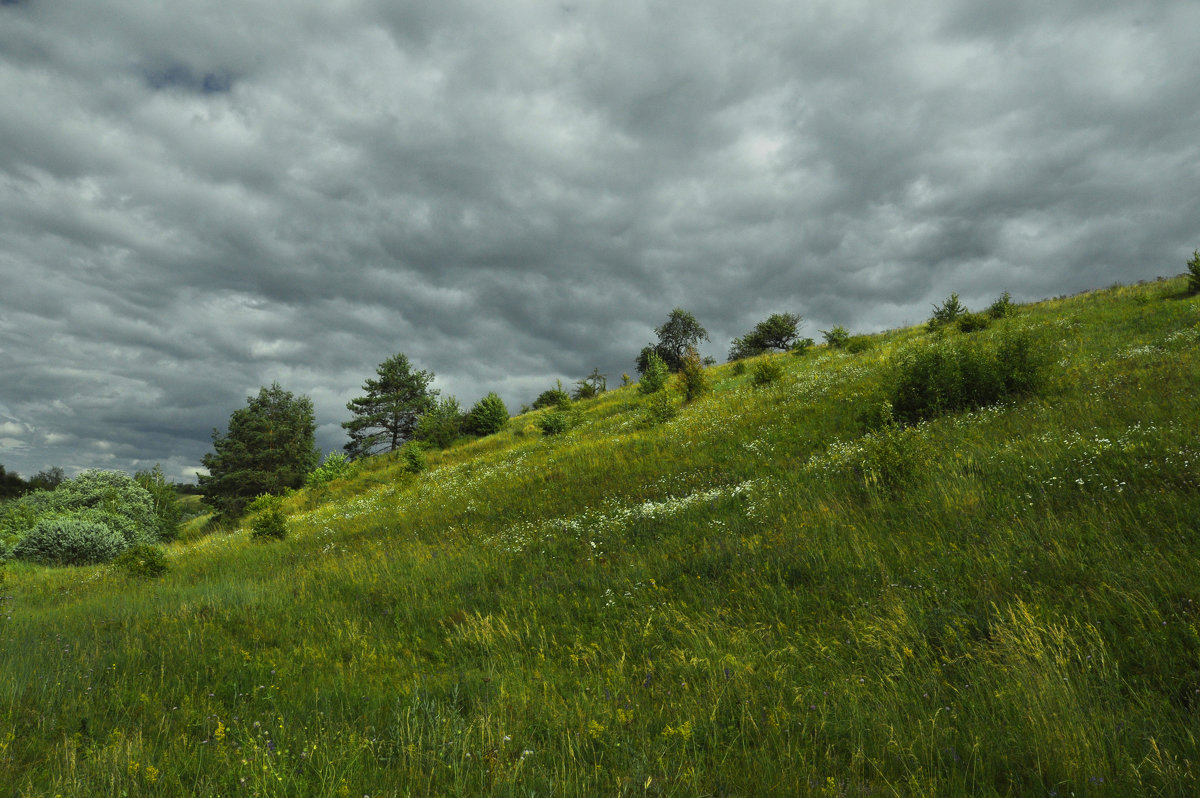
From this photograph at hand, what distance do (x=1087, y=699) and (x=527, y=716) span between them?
363 centimetres

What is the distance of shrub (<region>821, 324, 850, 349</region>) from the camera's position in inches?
1250

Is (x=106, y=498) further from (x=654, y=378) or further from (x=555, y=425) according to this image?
(x=654, y=378)

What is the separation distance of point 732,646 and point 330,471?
130 ft

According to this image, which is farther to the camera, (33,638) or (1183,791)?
(33,638)

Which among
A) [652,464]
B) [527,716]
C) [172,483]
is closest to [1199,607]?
[527,716]

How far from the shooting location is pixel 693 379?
25.0 meters

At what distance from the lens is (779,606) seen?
15.9ft

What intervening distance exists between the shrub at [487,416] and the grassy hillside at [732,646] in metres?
25.7

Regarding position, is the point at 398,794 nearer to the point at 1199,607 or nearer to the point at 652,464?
the point at 1199,607

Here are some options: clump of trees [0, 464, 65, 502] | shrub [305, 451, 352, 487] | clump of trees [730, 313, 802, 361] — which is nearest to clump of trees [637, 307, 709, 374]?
clump of trees [730, 313, 802, 361]

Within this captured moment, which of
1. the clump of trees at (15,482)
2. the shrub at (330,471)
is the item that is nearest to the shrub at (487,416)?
the shrub at (330,471)

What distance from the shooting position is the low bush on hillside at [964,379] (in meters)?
10.9

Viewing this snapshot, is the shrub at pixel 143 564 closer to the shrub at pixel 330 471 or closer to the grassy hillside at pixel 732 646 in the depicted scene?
the grassy hillside at pixel 732 646

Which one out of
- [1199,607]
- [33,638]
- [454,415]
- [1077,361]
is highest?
[454,415]
